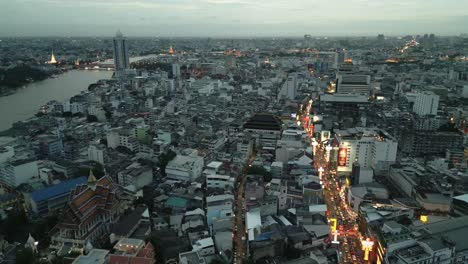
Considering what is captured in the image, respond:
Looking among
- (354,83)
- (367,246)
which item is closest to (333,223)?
(367,246)

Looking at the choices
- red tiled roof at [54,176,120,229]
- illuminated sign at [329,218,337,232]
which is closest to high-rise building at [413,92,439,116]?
illuminated sign at [329,218,337,232]

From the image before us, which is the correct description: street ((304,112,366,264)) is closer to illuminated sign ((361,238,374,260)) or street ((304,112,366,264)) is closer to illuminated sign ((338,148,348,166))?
illuminated sign ((361,238,374,260))

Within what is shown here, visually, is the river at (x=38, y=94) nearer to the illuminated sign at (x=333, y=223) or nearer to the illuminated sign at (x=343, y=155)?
the illuminated sign at (x=343, y=155)

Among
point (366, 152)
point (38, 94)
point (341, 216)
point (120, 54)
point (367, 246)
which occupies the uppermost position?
point (120, 54)

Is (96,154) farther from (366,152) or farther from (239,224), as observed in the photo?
(366,152)

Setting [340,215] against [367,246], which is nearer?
[367,246]

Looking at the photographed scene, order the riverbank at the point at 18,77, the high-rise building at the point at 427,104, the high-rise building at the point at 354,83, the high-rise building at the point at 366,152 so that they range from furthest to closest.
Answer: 1. the riverbank at the point at 18,77
2. the high-rise building at the point at 354,83
3. the high-rise building at the point at 427,104
4. the high-rise building at the point at 366,152

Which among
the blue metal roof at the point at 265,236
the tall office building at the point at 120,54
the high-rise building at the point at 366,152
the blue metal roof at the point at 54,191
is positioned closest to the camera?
the blue metal roof at the point at 265,236

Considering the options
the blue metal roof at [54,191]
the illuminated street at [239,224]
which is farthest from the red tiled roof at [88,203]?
the illuminated street at [239,224]

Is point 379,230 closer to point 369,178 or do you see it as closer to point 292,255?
point 292,255
